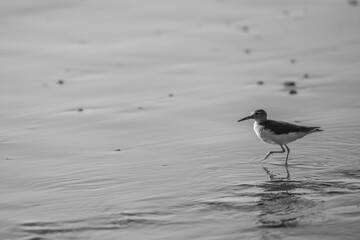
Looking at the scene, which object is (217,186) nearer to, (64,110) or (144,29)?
(64,110)

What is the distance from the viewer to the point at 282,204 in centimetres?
825

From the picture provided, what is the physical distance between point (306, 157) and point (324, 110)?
1.87 metres

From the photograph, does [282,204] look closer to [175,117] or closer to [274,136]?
A: [274,136]

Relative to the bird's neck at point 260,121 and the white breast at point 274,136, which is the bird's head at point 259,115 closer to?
the bird's neck at point 260,121

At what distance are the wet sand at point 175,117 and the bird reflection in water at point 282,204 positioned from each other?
0.02m

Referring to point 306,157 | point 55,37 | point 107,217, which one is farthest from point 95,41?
point 107,217

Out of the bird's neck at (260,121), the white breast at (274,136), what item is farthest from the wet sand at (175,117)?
the bird's neck at (260,121)

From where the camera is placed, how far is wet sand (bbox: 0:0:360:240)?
7926 millimetres

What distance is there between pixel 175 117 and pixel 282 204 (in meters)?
3.53

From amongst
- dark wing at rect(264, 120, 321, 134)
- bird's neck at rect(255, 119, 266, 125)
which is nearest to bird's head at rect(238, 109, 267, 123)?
bird's neck at rect(255, 119, 266, 125)

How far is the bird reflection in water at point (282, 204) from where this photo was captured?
25.4ft

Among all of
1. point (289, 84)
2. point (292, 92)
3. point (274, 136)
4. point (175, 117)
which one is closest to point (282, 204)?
point (274, 136)

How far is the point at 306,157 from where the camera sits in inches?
389

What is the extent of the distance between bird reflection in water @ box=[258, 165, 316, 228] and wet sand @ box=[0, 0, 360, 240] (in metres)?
0.02
